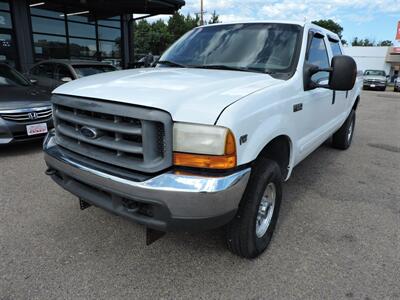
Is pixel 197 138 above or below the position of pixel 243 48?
below

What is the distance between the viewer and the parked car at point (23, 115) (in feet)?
15.0

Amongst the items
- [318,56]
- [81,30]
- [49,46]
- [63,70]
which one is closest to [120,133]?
[318,56]

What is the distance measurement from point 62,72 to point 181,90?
19.8ft

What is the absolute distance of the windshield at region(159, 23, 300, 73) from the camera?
9.68 feet

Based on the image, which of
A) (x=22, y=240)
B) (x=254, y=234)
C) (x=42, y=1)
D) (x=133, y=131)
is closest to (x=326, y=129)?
(x=254, y=234)

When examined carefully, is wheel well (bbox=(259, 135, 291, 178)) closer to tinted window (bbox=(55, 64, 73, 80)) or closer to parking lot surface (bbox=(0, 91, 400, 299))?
parking lot surface (bbox=(0, 91, 400, 299))

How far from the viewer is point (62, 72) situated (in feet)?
23.5

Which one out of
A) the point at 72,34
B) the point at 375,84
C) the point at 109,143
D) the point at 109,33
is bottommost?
the point at 375,84

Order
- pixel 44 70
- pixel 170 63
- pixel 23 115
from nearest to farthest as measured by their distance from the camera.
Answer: pixel 170 63
pixel 23 115
pixel 44 70

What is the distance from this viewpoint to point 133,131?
195cm

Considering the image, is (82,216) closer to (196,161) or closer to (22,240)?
(22,240)

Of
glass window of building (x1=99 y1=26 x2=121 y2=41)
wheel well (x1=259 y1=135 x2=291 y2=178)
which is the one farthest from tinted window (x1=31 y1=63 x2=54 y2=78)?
glass window of building (x1=99 y1=26 x2=121 y2=41)

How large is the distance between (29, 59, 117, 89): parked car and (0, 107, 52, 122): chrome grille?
1.90 m

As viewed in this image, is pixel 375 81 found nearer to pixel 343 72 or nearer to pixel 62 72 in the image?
pixel 62 72
